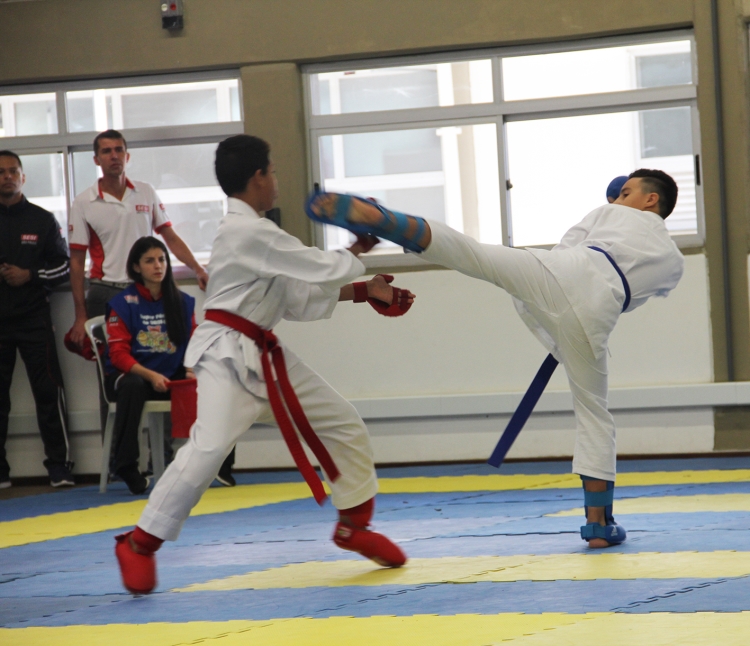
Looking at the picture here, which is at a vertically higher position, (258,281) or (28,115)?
(28,115)

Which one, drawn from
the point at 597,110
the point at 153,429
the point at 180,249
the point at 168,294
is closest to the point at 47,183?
the point at 180,249

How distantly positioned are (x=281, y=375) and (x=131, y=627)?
2.72 ft

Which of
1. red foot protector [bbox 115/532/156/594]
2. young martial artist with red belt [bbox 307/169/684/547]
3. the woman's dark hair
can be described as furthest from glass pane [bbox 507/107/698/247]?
red foot protector [bbox 115/532/156/594]

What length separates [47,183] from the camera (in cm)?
688

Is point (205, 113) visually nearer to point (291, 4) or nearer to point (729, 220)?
point (291, 4)

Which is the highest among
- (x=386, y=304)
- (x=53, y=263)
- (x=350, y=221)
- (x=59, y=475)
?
(x=350, y=221)

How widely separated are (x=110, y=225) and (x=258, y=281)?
3.45m

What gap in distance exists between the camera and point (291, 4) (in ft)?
21.2

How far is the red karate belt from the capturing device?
296 cm

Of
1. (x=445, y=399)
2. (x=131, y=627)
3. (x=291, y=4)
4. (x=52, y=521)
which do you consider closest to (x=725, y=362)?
(x=445, y=399)

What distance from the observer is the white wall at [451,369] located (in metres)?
6.18

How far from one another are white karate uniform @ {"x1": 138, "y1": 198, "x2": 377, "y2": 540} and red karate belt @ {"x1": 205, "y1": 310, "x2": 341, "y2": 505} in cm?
2

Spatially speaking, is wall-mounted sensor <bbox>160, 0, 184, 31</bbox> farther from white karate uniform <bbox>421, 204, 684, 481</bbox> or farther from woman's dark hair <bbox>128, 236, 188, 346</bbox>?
white karate uniform <bbox>421, 204, 684, 481</bbox>

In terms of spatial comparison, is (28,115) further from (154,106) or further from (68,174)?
(154,106)
